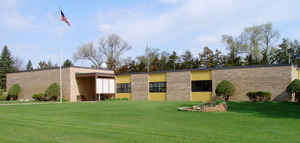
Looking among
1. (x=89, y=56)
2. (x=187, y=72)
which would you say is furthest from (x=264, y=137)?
(x=89, y=56)

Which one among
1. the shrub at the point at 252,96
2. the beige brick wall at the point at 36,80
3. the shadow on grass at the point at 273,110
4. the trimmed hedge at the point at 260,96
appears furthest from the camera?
the beige brick wall at the point at 36,80

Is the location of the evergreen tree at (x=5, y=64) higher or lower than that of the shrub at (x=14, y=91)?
higher

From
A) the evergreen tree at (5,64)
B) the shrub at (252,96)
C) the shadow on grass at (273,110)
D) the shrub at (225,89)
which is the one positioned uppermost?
the evergreen tree at (5,64)

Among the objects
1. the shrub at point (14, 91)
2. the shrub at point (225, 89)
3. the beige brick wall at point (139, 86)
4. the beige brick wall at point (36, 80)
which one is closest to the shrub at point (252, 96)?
the shrub at point (225, 89)

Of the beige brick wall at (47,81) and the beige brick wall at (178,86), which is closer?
the beige brick wall at (178,86)

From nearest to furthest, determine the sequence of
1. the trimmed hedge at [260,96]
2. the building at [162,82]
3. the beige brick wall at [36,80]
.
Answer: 1. the trimmed hedge at [260,96]
2. the building at [162,82]
3. the beige brick wall at [36,80]

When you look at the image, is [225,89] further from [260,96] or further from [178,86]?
[178,86]

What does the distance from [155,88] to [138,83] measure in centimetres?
260

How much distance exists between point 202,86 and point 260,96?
6666 mm

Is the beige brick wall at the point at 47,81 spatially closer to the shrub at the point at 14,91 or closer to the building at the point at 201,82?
the shrub at the point at 14,91

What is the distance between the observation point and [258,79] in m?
27.5

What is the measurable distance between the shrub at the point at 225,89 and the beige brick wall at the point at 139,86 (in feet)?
34.1

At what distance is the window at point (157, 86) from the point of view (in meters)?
34.3

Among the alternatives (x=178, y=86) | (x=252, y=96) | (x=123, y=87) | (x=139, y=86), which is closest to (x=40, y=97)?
(x=123, y=87)
